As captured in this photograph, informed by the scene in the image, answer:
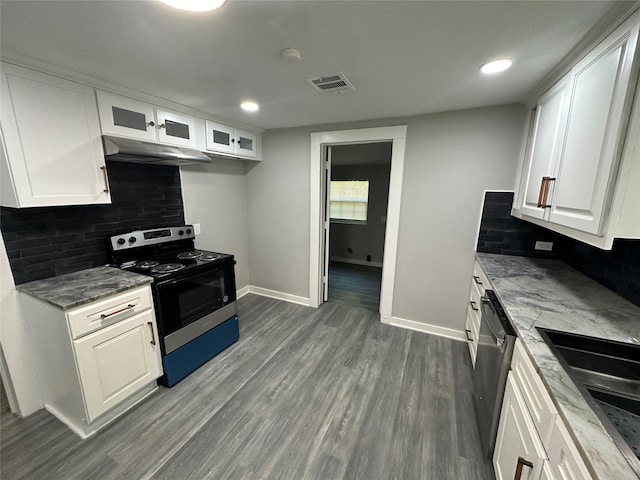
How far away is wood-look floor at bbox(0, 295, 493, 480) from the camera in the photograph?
1.48m

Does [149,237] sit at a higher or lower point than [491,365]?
higher

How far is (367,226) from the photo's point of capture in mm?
5469

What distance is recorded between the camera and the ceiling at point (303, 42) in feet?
3.46

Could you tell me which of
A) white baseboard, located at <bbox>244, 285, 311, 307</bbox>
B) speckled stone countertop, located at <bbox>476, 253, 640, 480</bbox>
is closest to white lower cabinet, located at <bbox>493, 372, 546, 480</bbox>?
speckled stone countertop, located at <bbox>476, 253, 640, 480</bbox>

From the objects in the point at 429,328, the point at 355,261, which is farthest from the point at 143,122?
the point at 355,261

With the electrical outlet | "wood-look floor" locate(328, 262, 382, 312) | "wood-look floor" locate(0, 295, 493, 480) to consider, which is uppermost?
the electrical outlet

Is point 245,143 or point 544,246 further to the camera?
point 245,143

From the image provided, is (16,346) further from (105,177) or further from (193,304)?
(105,177)

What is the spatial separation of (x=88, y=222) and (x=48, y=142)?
0.65 metres

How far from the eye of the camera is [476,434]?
66.3 inches

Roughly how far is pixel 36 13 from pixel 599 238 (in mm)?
2592

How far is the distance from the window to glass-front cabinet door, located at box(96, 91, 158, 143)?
384cm

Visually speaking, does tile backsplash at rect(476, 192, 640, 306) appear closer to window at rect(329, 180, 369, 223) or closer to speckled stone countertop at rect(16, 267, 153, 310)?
speckled stone countertop at rect(16, 267, 153, 310)

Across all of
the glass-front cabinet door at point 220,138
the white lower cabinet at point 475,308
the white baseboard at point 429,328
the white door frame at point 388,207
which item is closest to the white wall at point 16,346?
the glass-front cabinet door at point 220,138
